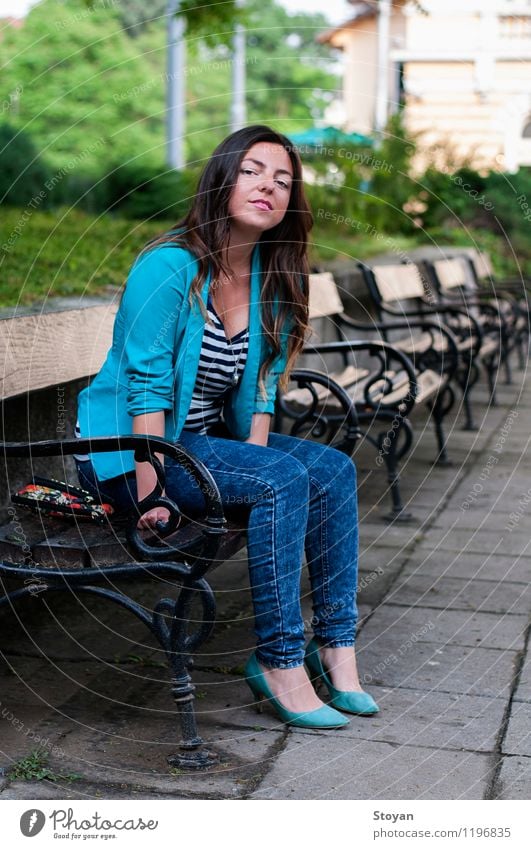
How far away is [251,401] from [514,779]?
4.20ft

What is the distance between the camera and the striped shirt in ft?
10.7

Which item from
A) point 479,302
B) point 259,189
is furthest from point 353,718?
point 479,302

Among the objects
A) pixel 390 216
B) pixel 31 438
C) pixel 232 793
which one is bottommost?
pixel 232 793

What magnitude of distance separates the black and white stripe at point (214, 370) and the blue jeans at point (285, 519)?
71 mm

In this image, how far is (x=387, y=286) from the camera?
756 cm

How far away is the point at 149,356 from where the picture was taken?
308 cm

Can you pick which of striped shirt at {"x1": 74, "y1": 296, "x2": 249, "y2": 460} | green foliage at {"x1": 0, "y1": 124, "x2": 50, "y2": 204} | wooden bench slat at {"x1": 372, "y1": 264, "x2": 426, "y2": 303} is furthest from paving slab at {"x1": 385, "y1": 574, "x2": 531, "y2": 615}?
green foliage at {"x1": 0, "y1": 124, "x2": 50, "y2": 204}

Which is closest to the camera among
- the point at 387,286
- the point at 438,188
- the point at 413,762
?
the point at 413,762

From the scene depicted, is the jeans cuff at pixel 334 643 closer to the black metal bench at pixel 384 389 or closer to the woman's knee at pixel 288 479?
the woman's knee at pixel 288 479

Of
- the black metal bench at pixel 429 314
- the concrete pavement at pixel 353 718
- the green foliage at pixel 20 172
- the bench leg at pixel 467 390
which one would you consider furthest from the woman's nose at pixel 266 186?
the green foliage at pixel 20 172

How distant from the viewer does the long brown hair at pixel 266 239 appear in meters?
3.23

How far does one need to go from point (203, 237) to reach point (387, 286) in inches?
174
